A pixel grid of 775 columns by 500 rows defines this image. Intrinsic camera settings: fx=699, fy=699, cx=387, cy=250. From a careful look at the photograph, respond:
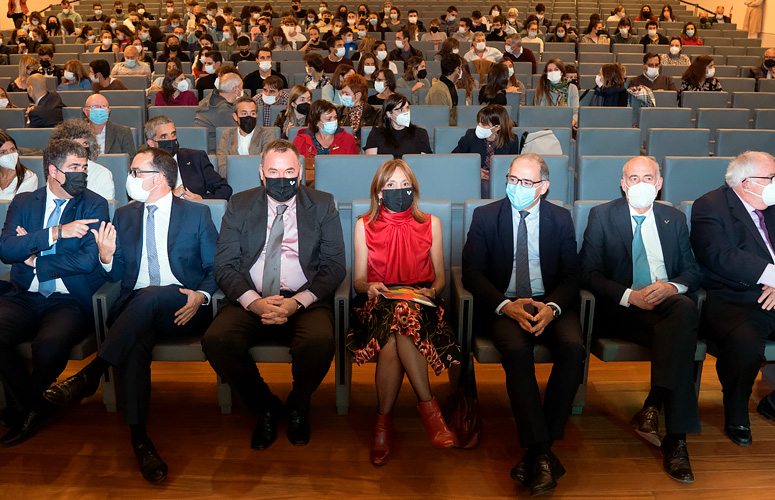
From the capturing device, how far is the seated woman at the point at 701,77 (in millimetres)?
6910

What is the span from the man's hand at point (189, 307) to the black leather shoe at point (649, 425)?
1739 millimetres

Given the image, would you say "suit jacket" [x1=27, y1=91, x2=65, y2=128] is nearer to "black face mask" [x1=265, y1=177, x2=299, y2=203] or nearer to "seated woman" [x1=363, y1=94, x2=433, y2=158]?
"seated woman" [x1=363, y1=94, x2=433, y2=158]

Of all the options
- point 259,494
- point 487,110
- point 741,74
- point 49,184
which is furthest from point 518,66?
point 259,494

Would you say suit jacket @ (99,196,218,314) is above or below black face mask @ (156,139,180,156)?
below

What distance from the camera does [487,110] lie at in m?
4.30

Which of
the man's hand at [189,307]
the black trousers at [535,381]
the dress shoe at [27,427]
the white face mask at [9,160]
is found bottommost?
the dress shoe at [27,427]

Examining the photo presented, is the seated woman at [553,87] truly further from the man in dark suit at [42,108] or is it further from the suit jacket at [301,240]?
the man in dark suit at [42,108]

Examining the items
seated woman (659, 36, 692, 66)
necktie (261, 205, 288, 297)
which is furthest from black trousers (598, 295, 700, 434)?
seated woman (659, 36, 692, 66)

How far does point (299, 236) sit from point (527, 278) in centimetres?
95

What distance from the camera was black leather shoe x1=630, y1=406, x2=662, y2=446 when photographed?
2.54 meters

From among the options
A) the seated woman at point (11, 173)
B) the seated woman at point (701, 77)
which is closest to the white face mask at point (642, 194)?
the seated woman at point (11, 173)

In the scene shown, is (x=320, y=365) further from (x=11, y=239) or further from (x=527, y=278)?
(x=11, y=239)

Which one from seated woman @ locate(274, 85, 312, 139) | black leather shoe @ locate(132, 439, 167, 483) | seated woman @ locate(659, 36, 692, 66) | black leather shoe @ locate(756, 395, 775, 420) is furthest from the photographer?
seated woman @ locate(659, 36, 692, 66)

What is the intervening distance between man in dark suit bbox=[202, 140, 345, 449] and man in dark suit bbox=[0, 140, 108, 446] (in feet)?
1.78
